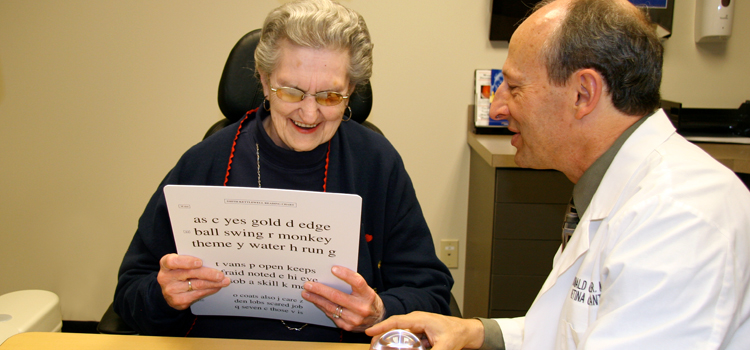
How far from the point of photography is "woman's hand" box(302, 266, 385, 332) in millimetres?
911

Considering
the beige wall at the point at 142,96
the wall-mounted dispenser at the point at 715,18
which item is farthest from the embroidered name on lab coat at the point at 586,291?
the wall-mounted dispenser at the point at 715,18

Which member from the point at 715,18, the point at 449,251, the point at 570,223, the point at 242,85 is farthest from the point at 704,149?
the point at 242,85

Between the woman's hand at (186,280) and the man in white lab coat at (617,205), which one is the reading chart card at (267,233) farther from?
the man in white lab coat at (617,205)

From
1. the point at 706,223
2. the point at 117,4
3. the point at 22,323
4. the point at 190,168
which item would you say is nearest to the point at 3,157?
the point at 117,4

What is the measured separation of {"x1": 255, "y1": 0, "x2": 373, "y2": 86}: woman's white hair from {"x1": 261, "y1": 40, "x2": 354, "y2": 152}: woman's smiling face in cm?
1

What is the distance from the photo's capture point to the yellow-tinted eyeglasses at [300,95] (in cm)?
108

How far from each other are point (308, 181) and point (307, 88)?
0.80ft

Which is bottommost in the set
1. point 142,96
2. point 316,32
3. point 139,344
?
point 139,344

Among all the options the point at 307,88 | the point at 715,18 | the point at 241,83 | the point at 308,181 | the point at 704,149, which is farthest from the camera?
the point at 715,18

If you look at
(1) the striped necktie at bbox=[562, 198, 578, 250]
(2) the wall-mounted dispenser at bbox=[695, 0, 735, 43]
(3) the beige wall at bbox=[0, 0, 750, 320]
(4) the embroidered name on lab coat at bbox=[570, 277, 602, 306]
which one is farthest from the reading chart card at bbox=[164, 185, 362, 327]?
(2) the wall-mounted dispenser at bbox=[695, 0, 735, 43]

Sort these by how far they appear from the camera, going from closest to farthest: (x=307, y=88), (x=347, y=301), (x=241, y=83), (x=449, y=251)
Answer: (x=347, y=301) < (x=307, y=88) < (x=241, y=83) < (x=449, y=251)

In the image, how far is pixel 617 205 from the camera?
2.79 ft

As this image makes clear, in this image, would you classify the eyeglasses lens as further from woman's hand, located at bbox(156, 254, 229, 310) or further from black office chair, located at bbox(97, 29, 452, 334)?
woman's hand, located at bbox(156, 254, 229, 310)

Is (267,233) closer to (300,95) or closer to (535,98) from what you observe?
(300,95)
